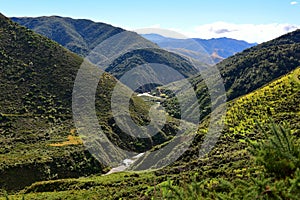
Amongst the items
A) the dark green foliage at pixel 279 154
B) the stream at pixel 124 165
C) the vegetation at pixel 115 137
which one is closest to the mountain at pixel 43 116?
the vegetation at pixel 115 137

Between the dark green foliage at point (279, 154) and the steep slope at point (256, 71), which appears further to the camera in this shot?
the steep slope at point (256, 71)

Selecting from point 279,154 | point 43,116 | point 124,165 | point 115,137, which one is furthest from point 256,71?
point 279,154

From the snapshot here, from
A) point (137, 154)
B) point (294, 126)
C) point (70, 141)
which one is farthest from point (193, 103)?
point (294, 126)

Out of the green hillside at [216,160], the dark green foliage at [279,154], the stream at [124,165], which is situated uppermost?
the dark green foliage at [279,154]

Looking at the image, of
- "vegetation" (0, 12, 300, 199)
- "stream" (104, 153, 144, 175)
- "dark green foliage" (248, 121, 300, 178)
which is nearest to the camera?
"dark green foliage" (248, 121, 300, 178)

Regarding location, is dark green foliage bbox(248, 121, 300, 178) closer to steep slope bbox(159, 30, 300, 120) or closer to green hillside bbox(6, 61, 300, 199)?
green hillside bbox(6, 61, 300, 199)

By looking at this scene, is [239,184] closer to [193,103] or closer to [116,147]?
[116,147]

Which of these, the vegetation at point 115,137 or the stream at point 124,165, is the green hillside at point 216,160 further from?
the stream at point 124,165

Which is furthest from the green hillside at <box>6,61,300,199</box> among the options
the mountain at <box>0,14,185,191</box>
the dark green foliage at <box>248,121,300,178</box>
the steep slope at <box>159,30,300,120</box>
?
the steep slope at <box>159,30,300,120</box>

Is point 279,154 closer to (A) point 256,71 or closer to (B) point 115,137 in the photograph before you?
(B) point 115,137
